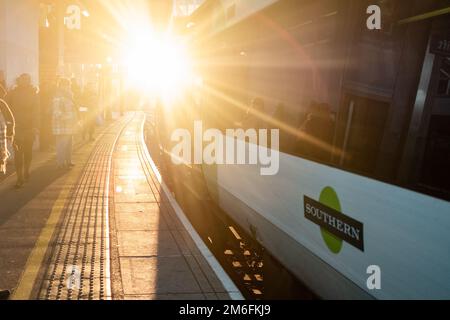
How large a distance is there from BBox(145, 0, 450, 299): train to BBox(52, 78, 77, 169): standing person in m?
7.20

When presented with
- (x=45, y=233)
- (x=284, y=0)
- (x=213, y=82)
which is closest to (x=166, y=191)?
(x=213, y=82)

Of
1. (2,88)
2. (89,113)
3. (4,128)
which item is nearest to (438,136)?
(4,128)

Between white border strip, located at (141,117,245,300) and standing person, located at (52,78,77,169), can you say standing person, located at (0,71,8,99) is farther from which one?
white border strip, located at (141,117,245,300)

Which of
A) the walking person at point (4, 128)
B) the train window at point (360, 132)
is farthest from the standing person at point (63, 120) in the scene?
the train window at point (360, 132)

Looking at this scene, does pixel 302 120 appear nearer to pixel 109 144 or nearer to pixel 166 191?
pixel 166 191

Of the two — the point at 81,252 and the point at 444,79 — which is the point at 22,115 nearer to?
the point at 81,252

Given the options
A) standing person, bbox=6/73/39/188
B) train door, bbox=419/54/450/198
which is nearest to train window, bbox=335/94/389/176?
train door, bbox=419/54/450/198

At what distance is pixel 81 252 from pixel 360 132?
11.1 ft

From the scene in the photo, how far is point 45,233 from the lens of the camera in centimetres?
678

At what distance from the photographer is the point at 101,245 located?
632 cm

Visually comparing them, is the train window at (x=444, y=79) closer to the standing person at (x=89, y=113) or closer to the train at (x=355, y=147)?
the train at (x=355, y=147)

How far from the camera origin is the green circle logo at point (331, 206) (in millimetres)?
3826

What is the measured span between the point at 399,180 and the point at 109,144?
17.5 m

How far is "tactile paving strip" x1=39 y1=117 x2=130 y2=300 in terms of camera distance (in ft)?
15.7
